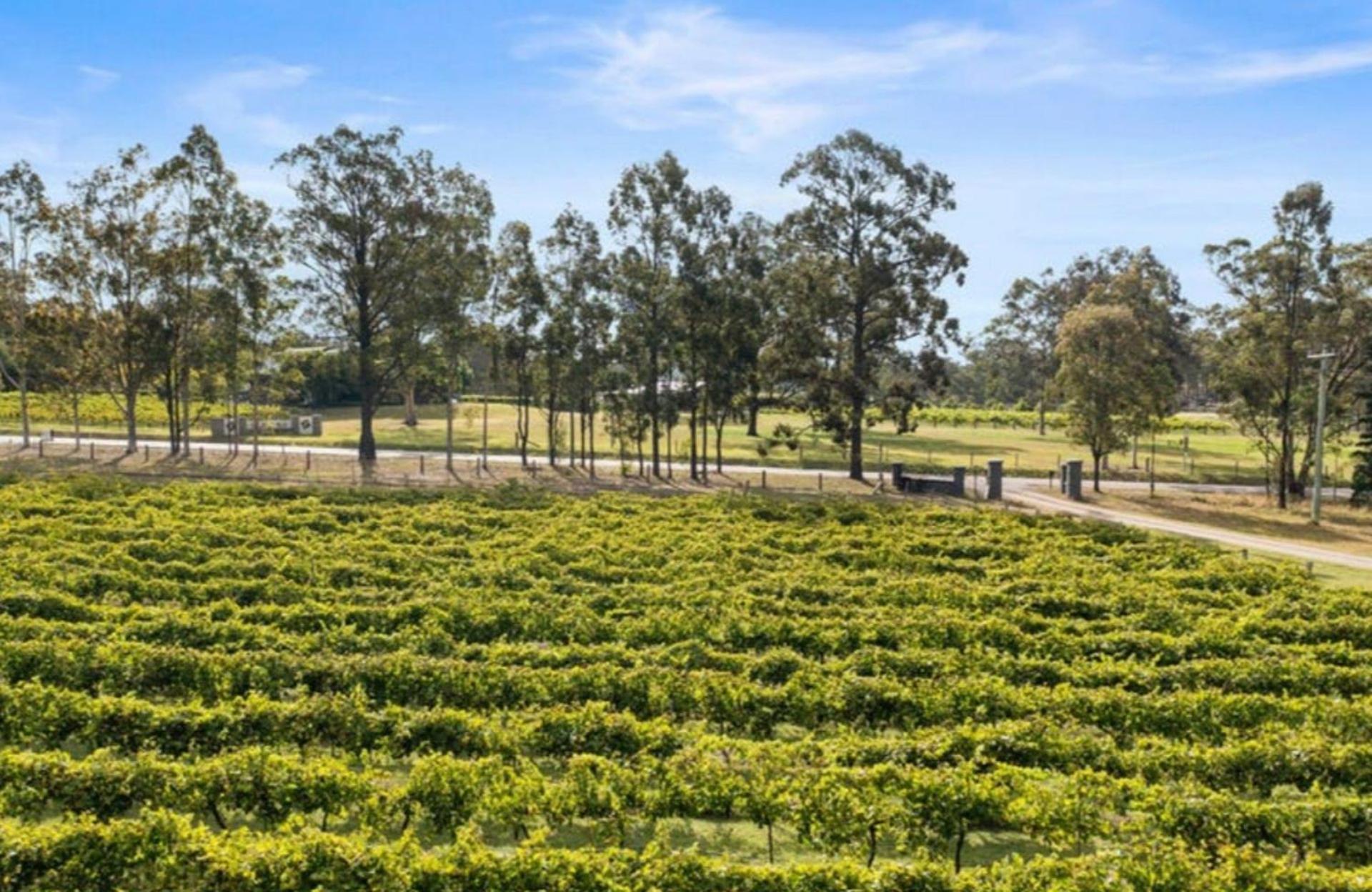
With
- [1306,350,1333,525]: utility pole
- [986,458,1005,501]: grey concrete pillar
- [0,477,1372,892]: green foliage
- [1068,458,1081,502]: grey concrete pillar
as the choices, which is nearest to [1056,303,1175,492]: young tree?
[1068,458,1081,502]: grey concrete pillar

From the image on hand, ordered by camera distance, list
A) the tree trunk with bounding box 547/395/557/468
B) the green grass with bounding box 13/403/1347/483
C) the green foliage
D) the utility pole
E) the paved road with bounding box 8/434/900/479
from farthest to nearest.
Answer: the green grass with bounding box 13/403/1347/483 < the paved road with bounding box 8/434/900/479 < the tree trunk with bounding box 547/395/557/468 < the utility pole < the green foliage

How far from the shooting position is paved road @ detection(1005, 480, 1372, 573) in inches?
1330

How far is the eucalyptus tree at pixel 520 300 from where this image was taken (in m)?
50.3

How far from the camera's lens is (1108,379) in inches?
1978

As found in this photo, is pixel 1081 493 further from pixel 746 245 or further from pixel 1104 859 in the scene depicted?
pixel 1104 859

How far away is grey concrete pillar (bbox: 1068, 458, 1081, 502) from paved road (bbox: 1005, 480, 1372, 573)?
3.33ft

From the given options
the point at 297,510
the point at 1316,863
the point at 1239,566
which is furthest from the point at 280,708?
the point at 1239,566

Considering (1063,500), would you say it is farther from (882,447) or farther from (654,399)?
(654,399)

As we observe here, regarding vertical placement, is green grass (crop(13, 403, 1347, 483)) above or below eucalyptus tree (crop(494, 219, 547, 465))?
below

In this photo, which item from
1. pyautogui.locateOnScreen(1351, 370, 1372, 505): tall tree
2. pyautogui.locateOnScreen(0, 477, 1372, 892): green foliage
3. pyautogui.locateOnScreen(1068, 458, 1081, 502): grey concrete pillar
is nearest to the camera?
pyautogui.locateOnScreen(0, 477, 1372, 892): green foliage

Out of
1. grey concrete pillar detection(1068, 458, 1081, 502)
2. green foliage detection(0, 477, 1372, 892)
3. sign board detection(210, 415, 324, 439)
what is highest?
sign board detection(210, 415, 324, 439)

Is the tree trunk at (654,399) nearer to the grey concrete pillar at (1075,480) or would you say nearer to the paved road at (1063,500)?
the paved road at (1063,500)

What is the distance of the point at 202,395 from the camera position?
6116cm

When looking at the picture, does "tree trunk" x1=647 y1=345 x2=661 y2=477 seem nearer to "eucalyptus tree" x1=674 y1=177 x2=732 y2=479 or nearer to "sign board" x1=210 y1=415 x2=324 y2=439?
"eucalyptus tree" x1=674 y1=177 x2=732 y2=479
